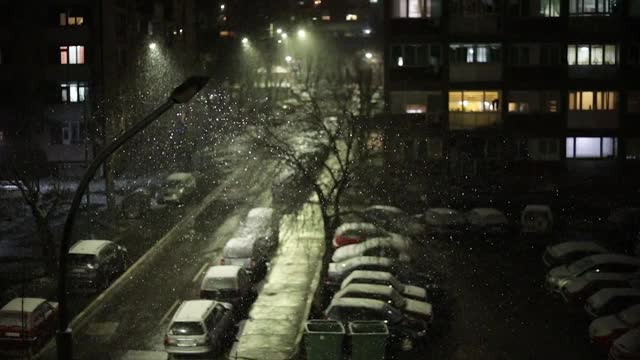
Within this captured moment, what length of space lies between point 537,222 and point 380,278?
11.8m

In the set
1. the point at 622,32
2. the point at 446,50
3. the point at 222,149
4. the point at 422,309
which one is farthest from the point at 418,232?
the point at 222,149

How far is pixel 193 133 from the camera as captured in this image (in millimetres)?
54219

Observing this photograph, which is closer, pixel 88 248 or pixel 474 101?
pixel 88 248

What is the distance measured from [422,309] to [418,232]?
10517mm

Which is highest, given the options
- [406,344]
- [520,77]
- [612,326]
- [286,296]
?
[520,77]

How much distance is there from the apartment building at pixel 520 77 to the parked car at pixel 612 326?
871 inches

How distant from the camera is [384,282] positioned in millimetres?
24141

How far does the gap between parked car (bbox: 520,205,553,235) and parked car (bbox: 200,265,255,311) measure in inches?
529

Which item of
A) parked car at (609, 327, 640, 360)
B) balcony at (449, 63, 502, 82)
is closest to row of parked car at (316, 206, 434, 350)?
parked car at (609, 327, 640, 360)

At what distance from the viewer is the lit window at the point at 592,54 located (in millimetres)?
43812

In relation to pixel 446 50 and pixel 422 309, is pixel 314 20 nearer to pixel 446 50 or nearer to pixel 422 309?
pixel 446 50

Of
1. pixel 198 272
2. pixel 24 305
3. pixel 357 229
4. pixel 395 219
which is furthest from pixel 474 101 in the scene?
pixel 24 305

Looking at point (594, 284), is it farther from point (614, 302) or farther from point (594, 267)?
point (614, 302)

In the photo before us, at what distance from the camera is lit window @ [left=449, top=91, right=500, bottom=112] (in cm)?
4425
